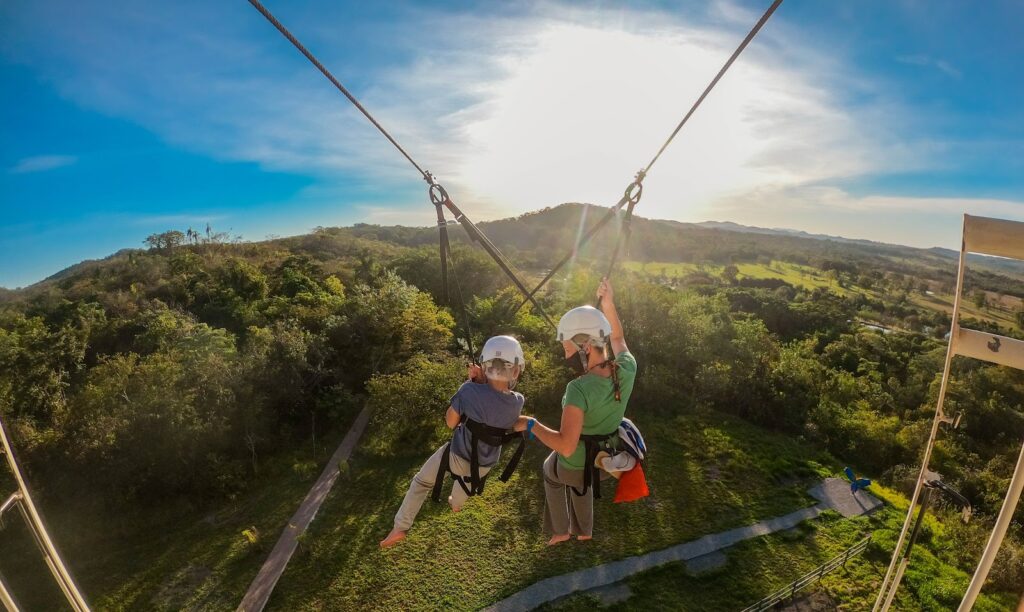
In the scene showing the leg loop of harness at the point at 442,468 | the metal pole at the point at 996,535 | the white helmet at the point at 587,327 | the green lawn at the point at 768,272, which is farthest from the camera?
the green lawn at the point at 768,272

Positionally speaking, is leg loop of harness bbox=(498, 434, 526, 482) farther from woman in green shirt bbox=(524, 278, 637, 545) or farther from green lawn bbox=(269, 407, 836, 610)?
green lawn bbox=(269, 407, 836, 610)

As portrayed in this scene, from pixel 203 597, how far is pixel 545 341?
17340 mm

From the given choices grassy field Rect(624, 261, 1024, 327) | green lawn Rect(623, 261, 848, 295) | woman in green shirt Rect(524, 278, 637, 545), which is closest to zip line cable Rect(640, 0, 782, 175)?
woman in green shirt Rect(524, 278, 637, 545)

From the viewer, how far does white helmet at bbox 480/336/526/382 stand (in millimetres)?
4262

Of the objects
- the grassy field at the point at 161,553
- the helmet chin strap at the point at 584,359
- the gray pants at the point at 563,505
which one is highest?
the helmet chin strap at the point at 584,359

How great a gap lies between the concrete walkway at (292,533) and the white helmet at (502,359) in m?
12.2

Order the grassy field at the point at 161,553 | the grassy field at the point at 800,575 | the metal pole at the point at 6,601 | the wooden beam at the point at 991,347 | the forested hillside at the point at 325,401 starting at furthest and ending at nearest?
the forested hillside at the point at 325,401 < the grassy field at the point at 161,553 < the grassy field at the point at 800,575 < the wooden beam at the point at 991,347 < the metal pole at the point at 6,601

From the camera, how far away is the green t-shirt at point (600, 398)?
3.96 m

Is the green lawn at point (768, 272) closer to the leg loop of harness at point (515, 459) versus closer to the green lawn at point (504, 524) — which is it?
the green lawn at point (504, 524)

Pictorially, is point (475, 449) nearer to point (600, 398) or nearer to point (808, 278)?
point (600, 398)

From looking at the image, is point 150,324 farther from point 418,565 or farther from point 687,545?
point 687,545

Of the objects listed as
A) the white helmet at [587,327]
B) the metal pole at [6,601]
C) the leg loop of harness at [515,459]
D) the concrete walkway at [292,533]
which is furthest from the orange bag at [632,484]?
the concrete walkway at [292,533]

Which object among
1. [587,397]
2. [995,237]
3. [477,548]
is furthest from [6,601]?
[477,548]

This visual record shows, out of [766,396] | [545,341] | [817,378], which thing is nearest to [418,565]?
[545,341]
